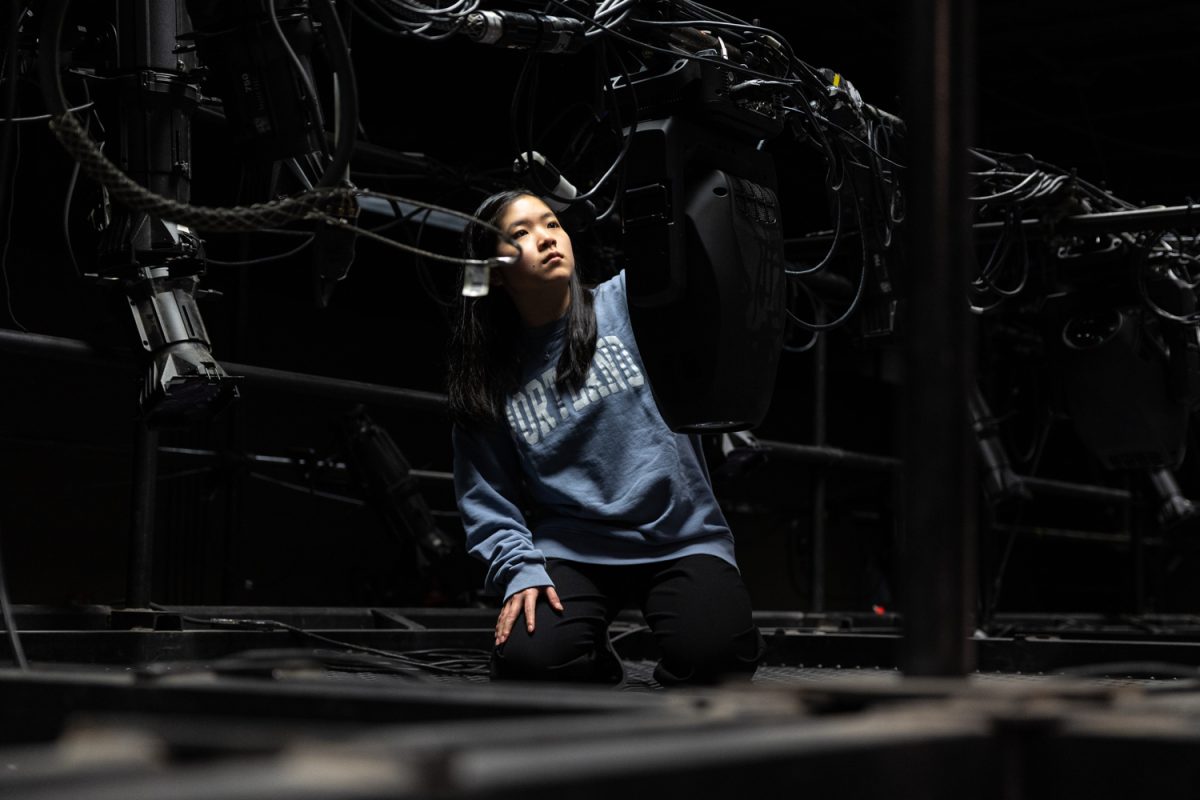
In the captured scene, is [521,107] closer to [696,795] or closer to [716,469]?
[716,469]

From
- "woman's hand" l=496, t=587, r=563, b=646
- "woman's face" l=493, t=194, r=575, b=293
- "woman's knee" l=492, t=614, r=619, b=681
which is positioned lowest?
"woman's knee" l=492, t=614, r=619, b=681

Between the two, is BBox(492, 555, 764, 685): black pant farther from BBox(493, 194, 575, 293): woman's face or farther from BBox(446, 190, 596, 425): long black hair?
BBox(493, 194, 575, 293): woman's face

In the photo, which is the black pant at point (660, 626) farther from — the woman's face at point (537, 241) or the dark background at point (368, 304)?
the dark background at point (368, 304)

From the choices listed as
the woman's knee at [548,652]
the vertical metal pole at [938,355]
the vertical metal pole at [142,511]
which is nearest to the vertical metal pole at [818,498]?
the woman's knee at [548,652]

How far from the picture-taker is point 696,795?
0.42 m

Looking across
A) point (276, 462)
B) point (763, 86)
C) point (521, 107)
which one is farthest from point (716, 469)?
point (521, 107)

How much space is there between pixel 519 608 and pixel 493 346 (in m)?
0.39

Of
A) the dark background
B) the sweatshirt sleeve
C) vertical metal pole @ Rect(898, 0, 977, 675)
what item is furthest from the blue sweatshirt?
the dark background

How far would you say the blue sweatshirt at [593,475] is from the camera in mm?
1784

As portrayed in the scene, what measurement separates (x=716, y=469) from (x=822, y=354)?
0.52 meters

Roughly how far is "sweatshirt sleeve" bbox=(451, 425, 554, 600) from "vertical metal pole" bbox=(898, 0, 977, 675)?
1.17 metres

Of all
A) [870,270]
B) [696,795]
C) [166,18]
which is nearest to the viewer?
[696,795]

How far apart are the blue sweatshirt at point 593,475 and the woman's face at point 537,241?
0.09m

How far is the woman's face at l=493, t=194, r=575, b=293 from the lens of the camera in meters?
1.83
